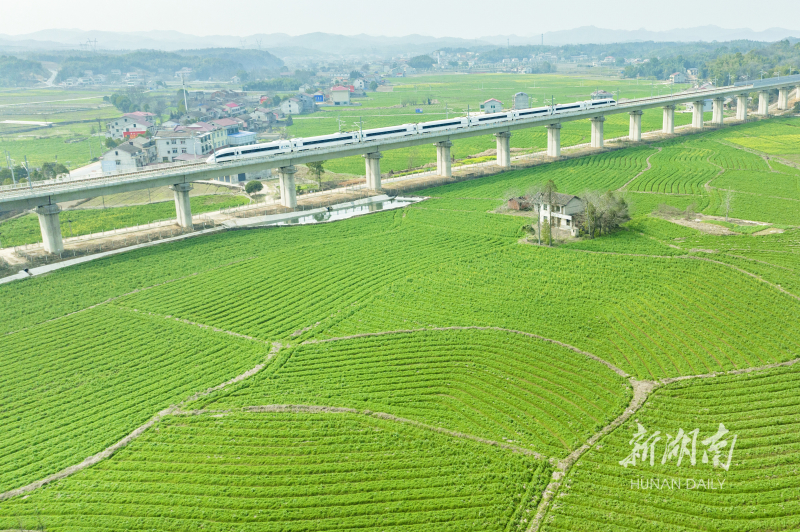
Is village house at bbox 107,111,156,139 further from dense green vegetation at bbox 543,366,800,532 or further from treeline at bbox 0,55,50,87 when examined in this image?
treeline at bbox 0,55,50,87

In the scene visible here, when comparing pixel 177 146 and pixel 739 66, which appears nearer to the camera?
A: pixel 177 146

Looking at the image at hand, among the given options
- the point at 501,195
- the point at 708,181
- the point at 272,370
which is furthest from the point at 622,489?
the point at 708,181

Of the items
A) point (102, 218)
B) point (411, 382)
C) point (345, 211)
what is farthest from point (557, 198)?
point (102, 218)

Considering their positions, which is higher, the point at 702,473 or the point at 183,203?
the point at 183,203

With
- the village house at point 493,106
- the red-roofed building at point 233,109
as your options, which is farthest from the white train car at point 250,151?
the red-roofed building at point 233,109

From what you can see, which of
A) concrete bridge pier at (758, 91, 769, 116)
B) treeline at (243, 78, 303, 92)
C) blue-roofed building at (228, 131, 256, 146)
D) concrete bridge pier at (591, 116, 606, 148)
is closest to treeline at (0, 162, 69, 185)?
blue-roofed building at (228, 131, 256, 146)

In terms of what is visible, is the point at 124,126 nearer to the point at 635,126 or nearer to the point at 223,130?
the point at 223,130

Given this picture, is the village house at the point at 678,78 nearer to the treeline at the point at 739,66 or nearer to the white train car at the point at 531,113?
the treeline at the point at 739,66

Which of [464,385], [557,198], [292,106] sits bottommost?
[464,385]
